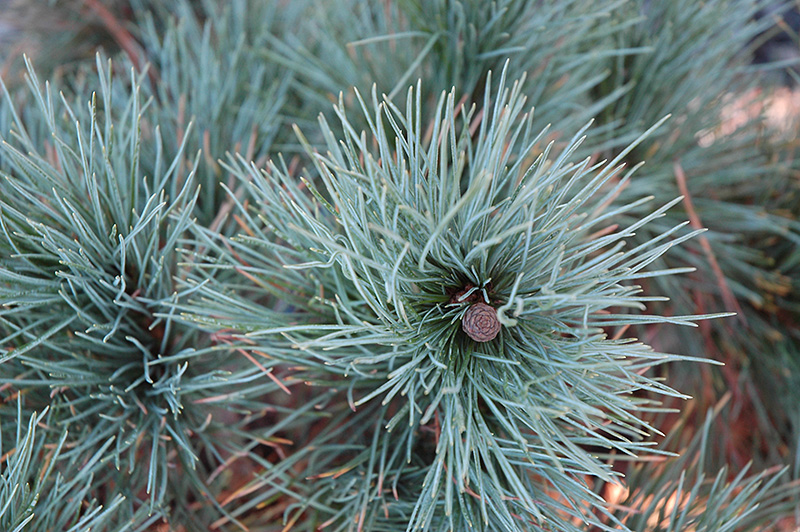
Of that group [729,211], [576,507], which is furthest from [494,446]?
[729,211]

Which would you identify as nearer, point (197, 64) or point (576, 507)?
point (576, 507)

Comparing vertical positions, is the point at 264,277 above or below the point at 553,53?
below

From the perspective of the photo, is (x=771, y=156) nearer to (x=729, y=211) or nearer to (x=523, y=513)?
(x=729, y=211)
